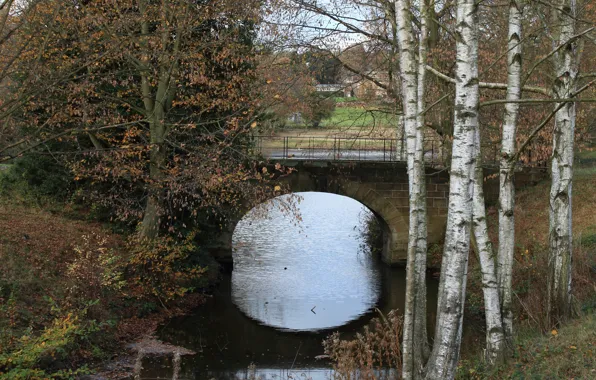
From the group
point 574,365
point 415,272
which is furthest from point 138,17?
point 574,365

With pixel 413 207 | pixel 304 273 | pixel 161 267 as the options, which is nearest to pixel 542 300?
pixel 413 207

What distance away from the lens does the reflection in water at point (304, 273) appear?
16.0 m

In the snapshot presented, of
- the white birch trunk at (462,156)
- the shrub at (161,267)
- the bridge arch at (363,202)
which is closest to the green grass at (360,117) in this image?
the bridge arch at (363,202)

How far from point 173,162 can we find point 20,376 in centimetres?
696

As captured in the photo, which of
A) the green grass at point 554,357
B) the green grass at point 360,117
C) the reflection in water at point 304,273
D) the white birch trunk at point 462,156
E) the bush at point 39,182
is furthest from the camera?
the bush at point 39,182

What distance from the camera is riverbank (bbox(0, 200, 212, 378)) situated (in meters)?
9.94

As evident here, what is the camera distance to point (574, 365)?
7168mm

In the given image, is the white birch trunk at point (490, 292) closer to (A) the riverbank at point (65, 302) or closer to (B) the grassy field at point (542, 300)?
(B) the grassy field at point (542, 300)

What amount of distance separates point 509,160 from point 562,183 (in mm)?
1186

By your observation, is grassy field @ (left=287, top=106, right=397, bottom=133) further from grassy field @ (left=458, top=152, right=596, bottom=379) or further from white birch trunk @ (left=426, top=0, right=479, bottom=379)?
white birch trunk @ (left=426, top=0, right=479, bottom=379)

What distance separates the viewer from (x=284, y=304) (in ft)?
54.6

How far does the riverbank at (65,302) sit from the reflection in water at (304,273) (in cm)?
207

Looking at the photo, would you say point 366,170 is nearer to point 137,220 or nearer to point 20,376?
point 137,220

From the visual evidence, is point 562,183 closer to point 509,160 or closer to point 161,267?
point 509,160
